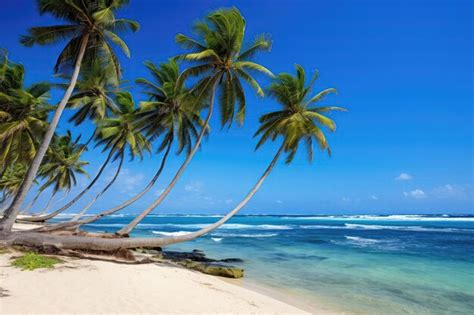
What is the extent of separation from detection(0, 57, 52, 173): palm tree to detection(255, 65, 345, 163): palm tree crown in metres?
12.9

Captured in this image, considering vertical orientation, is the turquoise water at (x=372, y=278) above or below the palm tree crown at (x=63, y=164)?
below

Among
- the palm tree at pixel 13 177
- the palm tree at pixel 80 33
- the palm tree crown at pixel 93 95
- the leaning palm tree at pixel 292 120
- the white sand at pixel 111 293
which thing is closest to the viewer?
the white sand at pixel 111 293

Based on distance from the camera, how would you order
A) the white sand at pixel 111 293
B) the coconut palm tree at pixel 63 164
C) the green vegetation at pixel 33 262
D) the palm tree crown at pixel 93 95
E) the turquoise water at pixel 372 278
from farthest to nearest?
the coconut palm tree at pixel 63 164
the palm tree crown at pixel 93 95
the turquoise water at pixel 372 278
the green vegetation at pixel 33 262
the white sand at pixel 111 293

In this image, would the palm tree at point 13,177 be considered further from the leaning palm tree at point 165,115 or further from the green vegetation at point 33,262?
the green vegetation at point 33,262

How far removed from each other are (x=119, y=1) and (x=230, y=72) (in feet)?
17.9

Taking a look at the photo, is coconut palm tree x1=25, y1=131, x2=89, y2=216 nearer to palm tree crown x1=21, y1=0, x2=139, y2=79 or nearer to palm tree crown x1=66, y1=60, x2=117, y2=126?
palm tree crown x1=66, y1=60, x2=117, y2=126

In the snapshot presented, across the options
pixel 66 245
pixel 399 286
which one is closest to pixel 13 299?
pixel 66 245

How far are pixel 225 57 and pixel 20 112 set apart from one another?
40.0ft

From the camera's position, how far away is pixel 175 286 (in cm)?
850

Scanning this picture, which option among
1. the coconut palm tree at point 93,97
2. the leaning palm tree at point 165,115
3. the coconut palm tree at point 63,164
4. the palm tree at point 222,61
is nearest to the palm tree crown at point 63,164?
the coconut palm tree at point 63,164

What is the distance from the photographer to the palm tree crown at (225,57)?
1359cm

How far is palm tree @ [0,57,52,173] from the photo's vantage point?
1683 centimetres

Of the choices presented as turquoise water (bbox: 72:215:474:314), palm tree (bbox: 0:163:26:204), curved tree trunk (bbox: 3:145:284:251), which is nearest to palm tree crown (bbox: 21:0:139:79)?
curved tree trunk (bbox: 3:145:284:251)

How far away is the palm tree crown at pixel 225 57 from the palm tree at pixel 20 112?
31.2 ft
